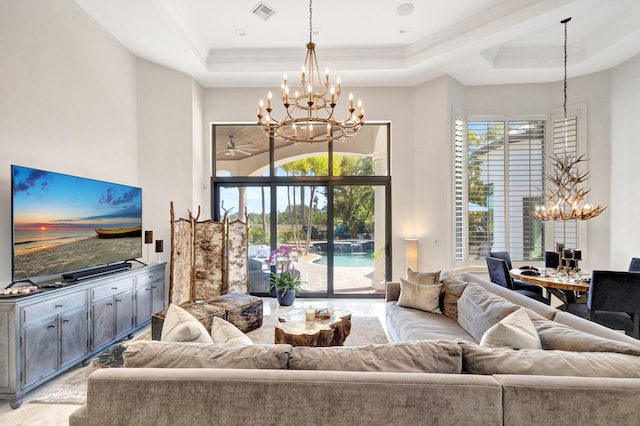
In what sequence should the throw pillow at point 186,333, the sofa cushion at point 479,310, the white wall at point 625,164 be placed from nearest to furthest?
the throw pillow at point 186,333
the sofa cushion at point 479,310
the white wall at point 625,164

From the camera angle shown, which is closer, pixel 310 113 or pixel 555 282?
pixel 310 113

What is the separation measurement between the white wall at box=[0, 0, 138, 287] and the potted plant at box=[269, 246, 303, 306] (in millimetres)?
2549

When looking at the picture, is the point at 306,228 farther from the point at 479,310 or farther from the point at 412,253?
the point at 479,310

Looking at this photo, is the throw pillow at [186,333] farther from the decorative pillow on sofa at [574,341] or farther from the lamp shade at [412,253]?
the lamp shade at [412,253]

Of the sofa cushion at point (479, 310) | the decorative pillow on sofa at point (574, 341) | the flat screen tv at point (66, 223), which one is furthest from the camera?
the flat screen tv at point (66, 223)

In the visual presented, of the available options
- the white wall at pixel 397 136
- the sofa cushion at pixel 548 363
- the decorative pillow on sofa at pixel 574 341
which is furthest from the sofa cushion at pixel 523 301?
the white wall at pixel 397 136

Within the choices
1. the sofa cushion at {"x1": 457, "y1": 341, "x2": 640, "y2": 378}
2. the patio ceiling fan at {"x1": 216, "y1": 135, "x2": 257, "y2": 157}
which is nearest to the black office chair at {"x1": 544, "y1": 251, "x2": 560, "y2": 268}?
the sofa cushion at {"x1": 457, "y1": 341, "x2": 640, "y2": 378}

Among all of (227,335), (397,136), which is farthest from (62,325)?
(397,136)

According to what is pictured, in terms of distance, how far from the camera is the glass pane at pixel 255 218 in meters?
6.01

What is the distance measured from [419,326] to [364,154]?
3625mm

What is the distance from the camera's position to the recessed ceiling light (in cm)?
405

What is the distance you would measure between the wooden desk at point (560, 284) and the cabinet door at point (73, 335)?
482cm

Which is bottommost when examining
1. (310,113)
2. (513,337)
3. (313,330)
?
(313,330)

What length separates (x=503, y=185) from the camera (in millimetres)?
5699
